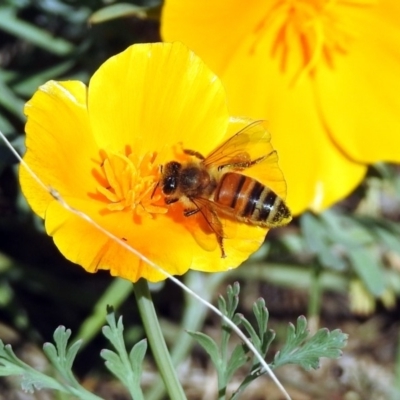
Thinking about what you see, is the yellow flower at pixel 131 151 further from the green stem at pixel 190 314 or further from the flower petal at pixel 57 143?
the green stem at pixel 190 314

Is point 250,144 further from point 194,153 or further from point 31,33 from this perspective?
point 31,33

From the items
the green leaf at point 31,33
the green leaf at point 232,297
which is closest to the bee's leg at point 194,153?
the green leaf at point 232,297

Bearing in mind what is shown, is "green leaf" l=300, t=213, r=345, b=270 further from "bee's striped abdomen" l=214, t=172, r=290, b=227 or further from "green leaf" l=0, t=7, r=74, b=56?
"green leaf" l=0, t=7, r=74, b=56

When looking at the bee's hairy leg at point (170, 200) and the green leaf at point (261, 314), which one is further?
the bee's hairy leg at point (170, 200)

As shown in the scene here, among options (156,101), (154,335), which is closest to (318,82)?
(156,101)

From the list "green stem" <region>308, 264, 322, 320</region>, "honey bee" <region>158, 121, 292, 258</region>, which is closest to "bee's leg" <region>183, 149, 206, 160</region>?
"honey bee" <region>158, 121, 292, 258</region>

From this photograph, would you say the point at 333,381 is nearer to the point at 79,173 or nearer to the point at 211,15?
the point at 211,15
